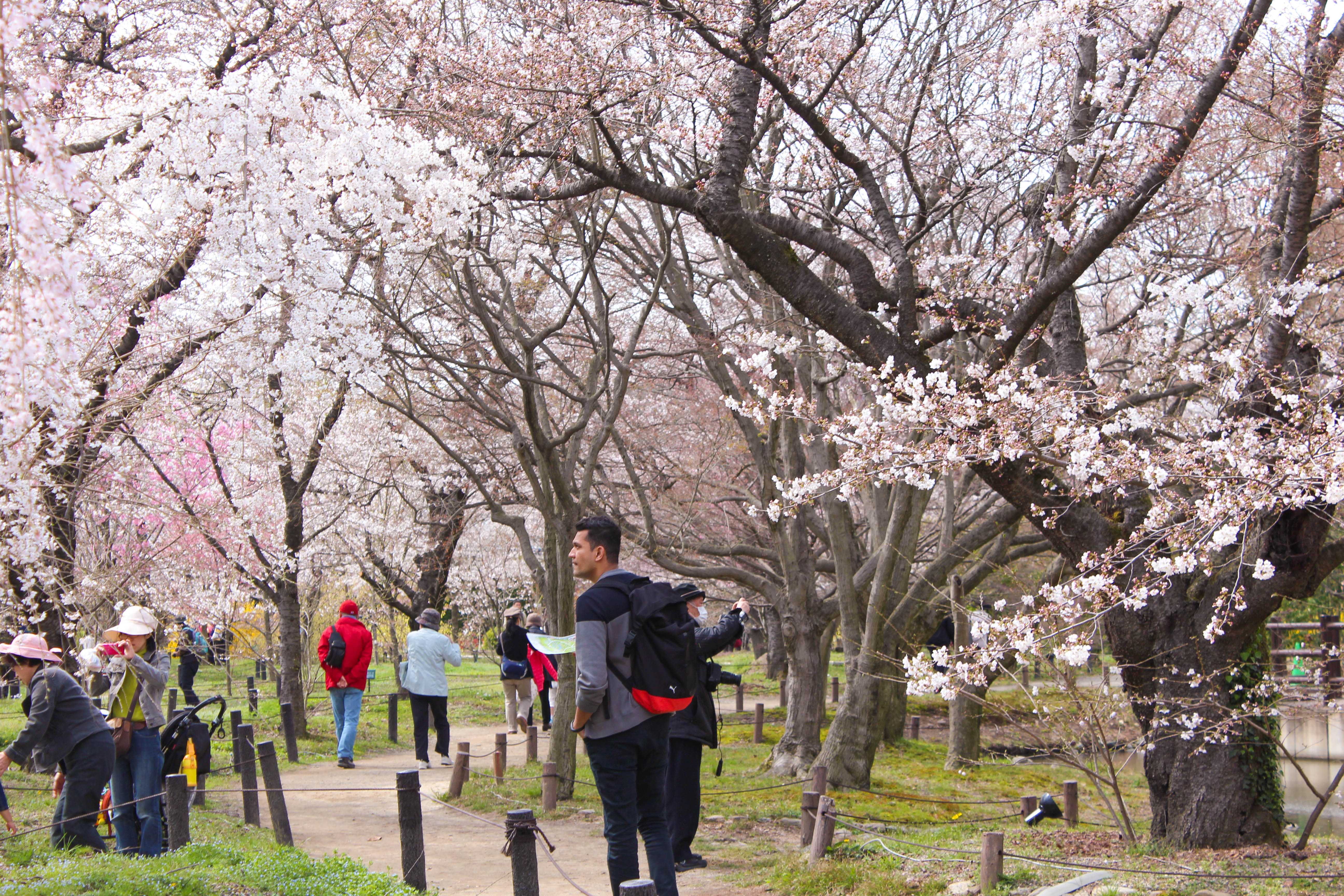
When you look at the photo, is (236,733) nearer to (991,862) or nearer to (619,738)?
(619,738)

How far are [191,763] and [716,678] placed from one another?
4029 millimetres

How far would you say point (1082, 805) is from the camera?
11164 millimetres

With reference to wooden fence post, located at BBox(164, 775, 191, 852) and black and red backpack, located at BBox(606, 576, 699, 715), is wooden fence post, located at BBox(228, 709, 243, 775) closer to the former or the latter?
wooden fence post, located at BBox(164, 775, 191, 852)

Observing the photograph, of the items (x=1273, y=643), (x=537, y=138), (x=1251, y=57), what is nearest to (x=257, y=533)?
(x=537, y=138)

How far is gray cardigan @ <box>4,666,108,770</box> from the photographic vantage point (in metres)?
5.57

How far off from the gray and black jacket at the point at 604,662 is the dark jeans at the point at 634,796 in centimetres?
6

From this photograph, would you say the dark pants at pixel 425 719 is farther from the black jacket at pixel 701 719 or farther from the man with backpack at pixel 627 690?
the man with backpack at pixel 627 690

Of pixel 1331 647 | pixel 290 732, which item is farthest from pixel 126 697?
pixel 1331 647

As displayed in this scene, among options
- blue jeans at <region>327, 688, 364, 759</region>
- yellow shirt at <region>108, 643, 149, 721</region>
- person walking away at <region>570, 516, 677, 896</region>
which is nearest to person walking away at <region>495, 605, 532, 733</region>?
blue jeans at <region>327, 688, 364, 759</region>

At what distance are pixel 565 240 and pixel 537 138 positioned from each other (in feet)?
6.12

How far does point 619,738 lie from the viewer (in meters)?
4.34

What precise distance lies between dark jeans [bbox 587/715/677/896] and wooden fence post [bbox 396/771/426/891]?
1.57 metres

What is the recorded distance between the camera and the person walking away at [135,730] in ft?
20.0

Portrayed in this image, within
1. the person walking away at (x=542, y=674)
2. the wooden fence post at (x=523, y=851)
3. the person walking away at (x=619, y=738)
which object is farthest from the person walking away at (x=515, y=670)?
the person walking away at (x=619, y=738)
